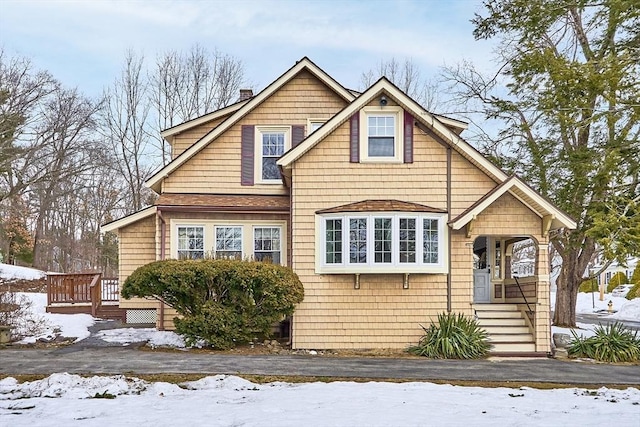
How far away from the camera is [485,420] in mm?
7160

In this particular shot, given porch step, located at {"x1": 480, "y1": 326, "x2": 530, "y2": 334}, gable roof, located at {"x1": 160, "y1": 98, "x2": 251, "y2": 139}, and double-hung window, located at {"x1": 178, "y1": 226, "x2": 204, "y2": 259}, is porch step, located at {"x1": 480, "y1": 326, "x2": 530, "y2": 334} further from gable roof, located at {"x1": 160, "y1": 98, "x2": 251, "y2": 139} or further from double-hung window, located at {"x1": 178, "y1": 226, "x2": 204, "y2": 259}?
gable roof, located at {"x1": 160, "y1": 98, "x2": 251, "y2": 139}

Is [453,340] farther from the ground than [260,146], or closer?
closer

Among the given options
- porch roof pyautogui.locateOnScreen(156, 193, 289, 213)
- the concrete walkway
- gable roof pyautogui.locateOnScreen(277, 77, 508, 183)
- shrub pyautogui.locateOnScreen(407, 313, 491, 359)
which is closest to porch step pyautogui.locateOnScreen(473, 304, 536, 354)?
shrub pyautogui.locateOnScreen(407, 313, 491, 359)

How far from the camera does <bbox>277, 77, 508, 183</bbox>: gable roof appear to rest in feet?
44.6

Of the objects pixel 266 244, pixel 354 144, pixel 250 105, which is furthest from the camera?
pixel 250 105

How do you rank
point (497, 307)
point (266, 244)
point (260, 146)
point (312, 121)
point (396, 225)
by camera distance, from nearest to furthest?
point (396, 225), point (497, 307), point (266, 244), point (260, 146), point (312, 121)

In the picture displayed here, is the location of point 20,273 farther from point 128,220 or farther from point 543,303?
point 543,303

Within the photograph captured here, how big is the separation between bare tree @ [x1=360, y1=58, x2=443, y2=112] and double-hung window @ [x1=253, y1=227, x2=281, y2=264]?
66.9ft

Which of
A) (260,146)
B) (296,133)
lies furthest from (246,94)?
(296,133)

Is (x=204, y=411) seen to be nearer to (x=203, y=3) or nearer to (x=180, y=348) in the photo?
(x=180, y=348)

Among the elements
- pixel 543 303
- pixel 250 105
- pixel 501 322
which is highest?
pixel 250 105

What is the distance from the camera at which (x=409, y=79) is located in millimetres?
34594

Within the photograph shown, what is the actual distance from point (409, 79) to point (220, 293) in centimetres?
2480

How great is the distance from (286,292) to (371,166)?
12.1 ft
